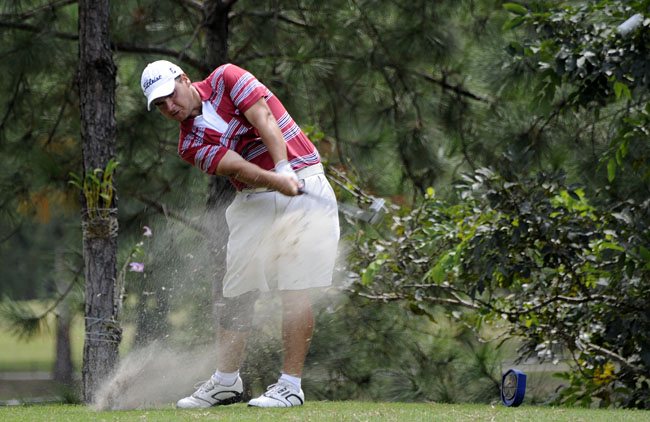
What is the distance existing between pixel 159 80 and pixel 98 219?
138 cm

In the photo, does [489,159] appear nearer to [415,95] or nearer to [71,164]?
[415,95]

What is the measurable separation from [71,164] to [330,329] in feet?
7.37

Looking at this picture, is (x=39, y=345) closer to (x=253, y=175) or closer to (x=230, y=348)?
(x=230, y=348)

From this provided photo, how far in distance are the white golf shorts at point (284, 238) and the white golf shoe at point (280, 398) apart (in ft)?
1.31

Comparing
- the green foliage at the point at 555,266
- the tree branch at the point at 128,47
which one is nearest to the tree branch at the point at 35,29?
the tree branch at the point at 128,47

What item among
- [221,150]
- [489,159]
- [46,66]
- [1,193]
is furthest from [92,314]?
[489,159]

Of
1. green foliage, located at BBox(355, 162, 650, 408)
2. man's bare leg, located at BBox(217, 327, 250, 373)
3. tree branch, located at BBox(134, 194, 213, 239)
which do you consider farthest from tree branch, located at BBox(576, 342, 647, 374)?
tree branch, located at BBox(134, 194, 213, 239)

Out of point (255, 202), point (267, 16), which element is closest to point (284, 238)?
point (255, 202)

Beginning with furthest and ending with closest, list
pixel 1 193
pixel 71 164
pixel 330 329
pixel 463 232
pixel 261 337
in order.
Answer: pixel 1 193
pixel 71 164
pixel 330 329
pixel 261 337
pixel 463 232

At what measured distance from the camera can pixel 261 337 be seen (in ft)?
17.1

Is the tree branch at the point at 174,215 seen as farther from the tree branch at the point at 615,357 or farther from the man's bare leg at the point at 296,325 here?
the tree branch at the point at 615,357

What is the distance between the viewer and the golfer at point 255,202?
3145 millimetres

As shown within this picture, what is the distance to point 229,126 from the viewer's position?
323 cm

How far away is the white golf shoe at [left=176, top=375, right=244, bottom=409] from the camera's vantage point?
3359mm
